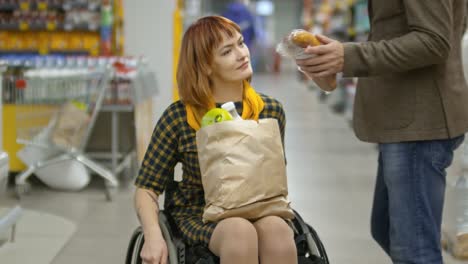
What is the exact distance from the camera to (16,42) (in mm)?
8344

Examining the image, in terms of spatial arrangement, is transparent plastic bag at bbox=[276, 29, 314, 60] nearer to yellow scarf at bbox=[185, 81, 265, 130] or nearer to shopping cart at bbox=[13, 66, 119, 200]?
yellow scarf at bbox=[185, 81, 265, 130]

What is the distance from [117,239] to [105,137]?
2130 mm

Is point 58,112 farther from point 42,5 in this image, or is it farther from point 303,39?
point 303,39

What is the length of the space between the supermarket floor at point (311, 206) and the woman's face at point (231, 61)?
5.98 feet

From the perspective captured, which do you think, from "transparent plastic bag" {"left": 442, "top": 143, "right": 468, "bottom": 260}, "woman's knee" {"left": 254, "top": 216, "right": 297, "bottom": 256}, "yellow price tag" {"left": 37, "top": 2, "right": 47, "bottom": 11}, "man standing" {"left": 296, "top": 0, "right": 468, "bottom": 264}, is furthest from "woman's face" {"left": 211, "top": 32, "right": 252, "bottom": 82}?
"yellow price tag" {"left": 37, "top": 2, "right": 47, "bottom": 11}

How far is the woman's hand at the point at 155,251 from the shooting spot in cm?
216

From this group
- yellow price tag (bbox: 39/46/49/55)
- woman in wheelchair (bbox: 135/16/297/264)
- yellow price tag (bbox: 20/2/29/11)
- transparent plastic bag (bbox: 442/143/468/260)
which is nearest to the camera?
woman in wheelchair (bbox: 135/16/297/264)

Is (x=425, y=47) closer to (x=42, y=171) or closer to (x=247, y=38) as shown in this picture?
(x=42, y=171)

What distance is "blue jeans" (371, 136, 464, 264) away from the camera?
2.30 meters

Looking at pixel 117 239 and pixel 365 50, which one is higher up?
pixel 365 50

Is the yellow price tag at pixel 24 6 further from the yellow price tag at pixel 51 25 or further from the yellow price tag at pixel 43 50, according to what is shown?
the yellow price tag at pixel 43 50

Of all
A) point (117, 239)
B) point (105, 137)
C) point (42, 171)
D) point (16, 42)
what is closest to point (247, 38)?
point (16, 42)

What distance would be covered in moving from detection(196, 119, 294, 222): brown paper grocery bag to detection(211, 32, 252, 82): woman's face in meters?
0.25

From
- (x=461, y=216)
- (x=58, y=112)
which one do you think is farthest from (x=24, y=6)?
(x=461, y=216)
